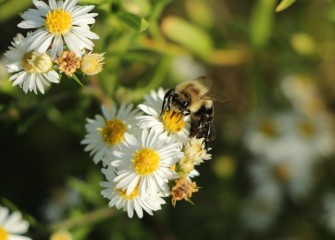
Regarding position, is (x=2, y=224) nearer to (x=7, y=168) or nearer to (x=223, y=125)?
(x=7, y=168)

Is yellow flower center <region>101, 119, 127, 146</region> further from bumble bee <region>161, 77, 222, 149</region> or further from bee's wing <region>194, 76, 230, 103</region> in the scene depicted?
bee's wing <region>194, 76, 230, 103</region>

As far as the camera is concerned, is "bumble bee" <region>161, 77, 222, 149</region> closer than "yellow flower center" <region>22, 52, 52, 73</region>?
No

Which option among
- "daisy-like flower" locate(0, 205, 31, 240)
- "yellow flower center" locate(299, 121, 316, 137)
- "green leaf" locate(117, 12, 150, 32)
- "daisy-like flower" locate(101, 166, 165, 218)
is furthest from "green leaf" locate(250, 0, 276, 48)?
"daisy-like flower" locate(0, 205, 31, 240)

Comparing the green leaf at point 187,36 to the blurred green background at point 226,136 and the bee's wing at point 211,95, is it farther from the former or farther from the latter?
the bee's wing at point 211,95

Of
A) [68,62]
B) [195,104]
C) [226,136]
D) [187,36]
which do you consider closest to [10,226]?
[68,62]

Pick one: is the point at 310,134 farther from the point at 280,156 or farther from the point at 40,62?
the point at 40,62

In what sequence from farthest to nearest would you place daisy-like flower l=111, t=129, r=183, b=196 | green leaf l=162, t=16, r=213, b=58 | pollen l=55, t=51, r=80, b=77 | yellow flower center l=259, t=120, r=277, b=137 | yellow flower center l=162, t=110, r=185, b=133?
yellow flower center l=259, t=120, r=277, b=137, green leaf l=162, t=16, r=213, b=58, yellow flower center l=162, t=110, r=185, b=133, daisy-like flower l=111, t=129, r=183, b=196, pollen l=55, t=51, r=80, b=77

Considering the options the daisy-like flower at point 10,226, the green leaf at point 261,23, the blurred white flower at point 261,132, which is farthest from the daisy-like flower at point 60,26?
the blurred white flower at point 261,132

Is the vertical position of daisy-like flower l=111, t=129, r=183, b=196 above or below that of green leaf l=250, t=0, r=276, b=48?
below

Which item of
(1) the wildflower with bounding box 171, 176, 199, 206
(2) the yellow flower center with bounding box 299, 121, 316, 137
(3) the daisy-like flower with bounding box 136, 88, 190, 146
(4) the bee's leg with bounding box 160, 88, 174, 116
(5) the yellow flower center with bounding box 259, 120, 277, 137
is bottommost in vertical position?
(5) the yellow flower center with bounding box 259, 120, 277, 137
